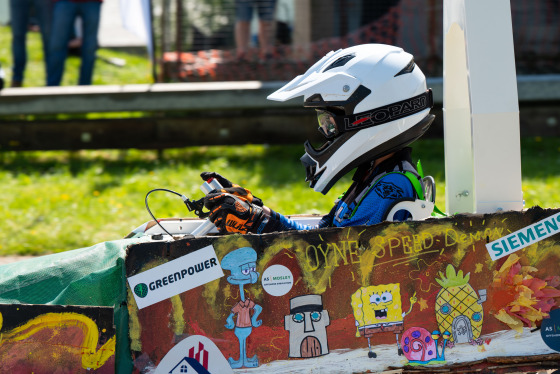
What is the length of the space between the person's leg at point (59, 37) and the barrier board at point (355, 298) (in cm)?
617

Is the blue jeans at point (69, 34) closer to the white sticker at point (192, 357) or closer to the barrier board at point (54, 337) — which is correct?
the barrier board at point (54, 337)

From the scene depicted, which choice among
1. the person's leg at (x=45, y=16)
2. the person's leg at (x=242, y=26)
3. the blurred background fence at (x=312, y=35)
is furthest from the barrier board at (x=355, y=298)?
the person's leg at (x=45, y=16)

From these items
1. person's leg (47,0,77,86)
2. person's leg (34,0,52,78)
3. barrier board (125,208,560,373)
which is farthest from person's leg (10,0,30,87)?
barrier board (125,208,560,373)

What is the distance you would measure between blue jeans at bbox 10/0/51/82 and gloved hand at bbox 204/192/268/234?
6.62 m

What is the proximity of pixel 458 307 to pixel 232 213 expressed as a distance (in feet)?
3.23

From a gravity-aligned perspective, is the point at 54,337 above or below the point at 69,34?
below

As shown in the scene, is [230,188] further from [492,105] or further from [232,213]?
[492,105]

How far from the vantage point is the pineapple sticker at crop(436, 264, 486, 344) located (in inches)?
110

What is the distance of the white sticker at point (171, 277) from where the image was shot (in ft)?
8.73

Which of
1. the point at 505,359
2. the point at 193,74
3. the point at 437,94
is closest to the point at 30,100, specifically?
the point at 193,74

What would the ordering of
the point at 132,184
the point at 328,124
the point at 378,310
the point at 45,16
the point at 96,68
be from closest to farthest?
the point at 378,310, the point at 328,124, the point at 132,184, the point at 45,16, the point at 96,68

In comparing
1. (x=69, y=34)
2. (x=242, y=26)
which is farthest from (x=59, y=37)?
(x=242, y=26)

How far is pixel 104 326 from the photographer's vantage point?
2668 mm

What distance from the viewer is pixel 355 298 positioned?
276 centimetres
